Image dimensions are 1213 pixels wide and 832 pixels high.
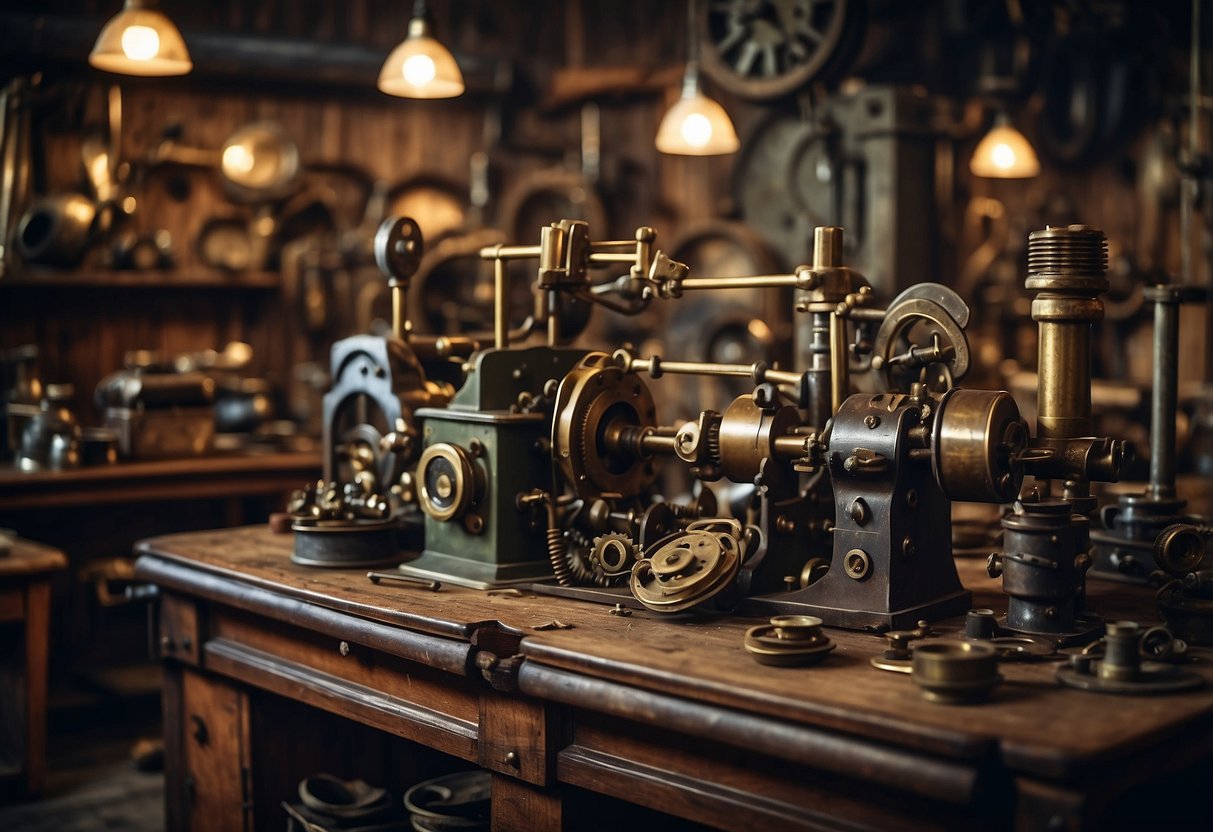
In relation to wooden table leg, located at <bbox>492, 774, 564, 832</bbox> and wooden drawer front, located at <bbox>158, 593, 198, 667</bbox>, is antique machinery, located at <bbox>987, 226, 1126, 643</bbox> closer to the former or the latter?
wooden table leg, located at <bbox>492, 774, 564, 832</bbox>

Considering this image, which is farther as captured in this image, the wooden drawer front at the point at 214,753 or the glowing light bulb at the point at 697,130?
the glowing light bulb at the point at 697,130

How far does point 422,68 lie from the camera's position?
4695 millimetres

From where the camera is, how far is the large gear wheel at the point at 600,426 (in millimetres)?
2816

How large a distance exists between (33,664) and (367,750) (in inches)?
60.7

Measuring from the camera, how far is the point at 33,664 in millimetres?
4422

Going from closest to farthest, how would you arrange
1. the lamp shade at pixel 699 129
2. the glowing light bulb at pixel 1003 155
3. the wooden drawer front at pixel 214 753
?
the wooden drawer front at pixel 214 753 → the lamp shade at pixel 699 129 → the glowing light bulb at pixel 1003 155

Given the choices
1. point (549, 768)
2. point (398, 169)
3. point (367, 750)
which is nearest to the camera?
point (549, 768)

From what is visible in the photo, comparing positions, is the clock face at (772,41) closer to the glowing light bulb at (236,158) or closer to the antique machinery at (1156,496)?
the glowing light bulb at (236,158)

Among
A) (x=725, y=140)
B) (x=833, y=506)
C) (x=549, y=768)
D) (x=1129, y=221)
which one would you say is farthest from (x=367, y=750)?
(x=1129, y=221)

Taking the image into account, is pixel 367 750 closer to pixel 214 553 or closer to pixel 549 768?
pixel 214 553

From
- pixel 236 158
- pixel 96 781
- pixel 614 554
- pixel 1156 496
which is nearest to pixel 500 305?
pixel 614 554

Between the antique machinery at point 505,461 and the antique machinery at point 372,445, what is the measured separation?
17 centimetres

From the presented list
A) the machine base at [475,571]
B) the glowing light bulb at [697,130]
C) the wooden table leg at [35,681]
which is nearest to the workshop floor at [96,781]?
the wooden table leg at [35,681]

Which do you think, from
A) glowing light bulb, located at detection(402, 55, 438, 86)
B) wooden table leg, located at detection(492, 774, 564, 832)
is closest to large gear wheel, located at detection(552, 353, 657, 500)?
wooden table leg, located at detection(492, 774, 564, 832)
